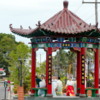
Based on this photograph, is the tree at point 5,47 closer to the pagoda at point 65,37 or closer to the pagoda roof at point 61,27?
the pagoda roof at point 61,27

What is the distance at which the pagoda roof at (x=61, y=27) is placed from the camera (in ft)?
75.1

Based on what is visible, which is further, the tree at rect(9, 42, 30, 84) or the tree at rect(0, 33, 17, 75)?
the tree at rect(0, 33, 17, 75)

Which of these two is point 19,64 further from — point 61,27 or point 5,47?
point 5,47

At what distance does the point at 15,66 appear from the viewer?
51812 millimetres

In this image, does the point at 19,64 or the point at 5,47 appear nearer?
the point at 19,64

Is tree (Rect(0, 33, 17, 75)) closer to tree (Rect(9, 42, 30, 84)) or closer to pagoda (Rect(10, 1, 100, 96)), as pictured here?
tree (Rect(9, 42, 30, 84))

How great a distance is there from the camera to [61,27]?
77.7ft

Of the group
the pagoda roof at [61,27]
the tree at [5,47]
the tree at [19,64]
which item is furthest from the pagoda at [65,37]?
the tree at [5,47]

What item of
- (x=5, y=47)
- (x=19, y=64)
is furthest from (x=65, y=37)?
(x=5, y=47)

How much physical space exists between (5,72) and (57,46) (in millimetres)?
101023

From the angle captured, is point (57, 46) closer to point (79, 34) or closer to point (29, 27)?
point (79, 34)

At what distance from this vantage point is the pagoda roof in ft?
75.1

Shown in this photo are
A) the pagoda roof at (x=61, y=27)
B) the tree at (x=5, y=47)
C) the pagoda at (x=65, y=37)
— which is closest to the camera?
the pagoda roof at (x=61, y=27)

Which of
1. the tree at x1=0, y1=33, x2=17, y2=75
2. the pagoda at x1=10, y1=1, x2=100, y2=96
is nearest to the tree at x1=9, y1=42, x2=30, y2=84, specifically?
the pagoda at x1=10, y1=1, x2=100, y2=96
